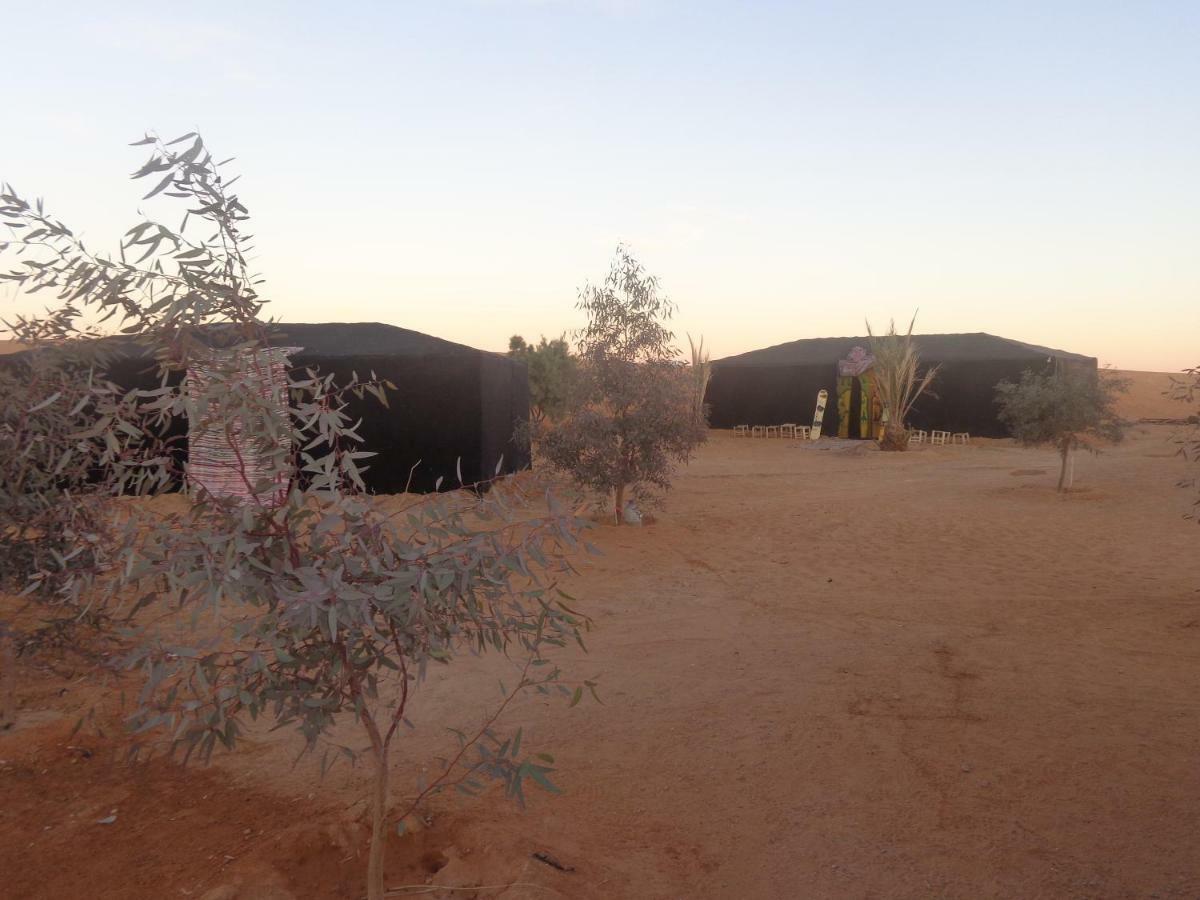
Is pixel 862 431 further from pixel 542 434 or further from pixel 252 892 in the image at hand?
pixel 252 892

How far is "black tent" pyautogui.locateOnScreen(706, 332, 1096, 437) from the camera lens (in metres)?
27.3

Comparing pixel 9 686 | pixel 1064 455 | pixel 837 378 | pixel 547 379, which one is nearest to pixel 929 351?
pixel 837 378

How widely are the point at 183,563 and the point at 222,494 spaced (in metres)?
0.51

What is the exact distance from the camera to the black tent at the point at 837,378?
27297 mm

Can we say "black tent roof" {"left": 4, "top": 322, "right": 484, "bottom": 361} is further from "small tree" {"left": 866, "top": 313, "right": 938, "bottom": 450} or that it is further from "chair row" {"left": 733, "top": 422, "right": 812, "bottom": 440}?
"chair row" {"left": 733, "top": 422, "right": 812, "bottom": 440}

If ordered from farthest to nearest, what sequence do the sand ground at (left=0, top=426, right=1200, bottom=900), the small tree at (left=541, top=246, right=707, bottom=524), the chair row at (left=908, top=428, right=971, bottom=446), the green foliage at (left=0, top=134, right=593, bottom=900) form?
1. the chair row at (left=908, top=428, right=971, bottom=446)
2. the small tree at (left=541, top=246, right=707, bottom=524)
3. the sand ground at (left=0, top=426, right=1200, bottom=900)
4. the green foliage at (left=0, top=134, right=593, bottom=900)

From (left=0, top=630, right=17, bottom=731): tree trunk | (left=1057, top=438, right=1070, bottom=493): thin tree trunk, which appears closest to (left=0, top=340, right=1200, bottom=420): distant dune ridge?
(left=1057, top=438, right=1070, bottom=493): thin tree trunk

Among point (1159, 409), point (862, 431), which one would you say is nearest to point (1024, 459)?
point (862, 431)

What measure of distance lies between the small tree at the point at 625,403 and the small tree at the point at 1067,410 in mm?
6984

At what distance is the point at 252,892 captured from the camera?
3.44 m

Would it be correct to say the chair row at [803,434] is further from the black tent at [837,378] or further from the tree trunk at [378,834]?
the tree trunk at [378,834]

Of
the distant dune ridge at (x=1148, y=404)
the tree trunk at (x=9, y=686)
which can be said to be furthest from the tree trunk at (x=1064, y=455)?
the distant dune ridge at (x=1148, y=404)

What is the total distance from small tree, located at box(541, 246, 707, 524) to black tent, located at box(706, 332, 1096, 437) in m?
14.0

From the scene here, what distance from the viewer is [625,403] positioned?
11375 millimetres
